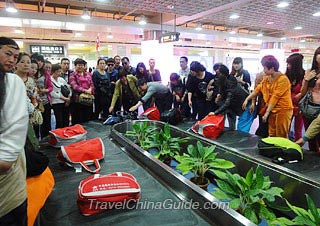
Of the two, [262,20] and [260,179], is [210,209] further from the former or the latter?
[262,20]

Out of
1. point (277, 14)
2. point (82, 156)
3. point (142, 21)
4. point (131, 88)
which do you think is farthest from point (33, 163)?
point (277, 14)

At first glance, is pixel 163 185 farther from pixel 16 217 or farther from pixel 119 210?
pixel 16 217

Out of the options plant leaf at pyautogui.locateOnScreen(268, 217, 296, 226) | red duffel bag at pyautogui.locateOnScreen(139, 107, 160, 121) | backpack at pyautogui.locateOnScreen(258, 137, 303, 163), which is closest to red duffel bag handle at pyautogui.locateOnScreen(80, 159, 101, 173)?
plant leaf at pyautogui.locateOnScreen(268, 217, 296, 226)

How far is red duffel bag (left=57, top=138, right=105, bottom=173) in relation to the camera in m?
2.06

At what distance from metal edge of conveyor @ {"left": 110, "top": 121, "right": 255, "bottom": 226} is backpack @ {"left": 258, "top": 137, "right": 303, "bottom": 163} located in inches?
37.9

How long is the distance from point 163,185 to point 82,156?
0.77 meters

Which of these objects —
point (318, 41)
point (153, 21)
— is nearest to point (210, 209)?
point (153, 21)

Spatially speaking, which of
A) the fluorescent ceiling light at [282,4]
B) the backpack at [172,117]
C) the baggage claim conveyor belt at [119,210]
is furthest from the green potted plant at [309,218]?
the fluorescent ceiling light at [282,4]

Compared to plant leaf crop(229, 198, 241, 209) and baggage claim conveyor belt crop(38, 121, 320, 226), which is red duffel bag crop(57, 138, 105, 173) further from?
plant leaf crop(229, 198, 241, 209)

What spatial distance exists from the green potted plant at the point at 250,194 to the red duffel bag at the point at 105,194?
533mm

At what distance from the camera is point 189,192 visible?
158 centimetres

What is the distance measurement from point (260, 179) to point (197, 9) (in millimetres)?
5483

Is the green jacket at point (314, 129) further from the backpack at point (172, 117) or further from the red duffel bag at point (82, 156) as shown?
the red duffel bag at point (82, 156)

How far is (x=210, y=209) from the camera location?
138cm
